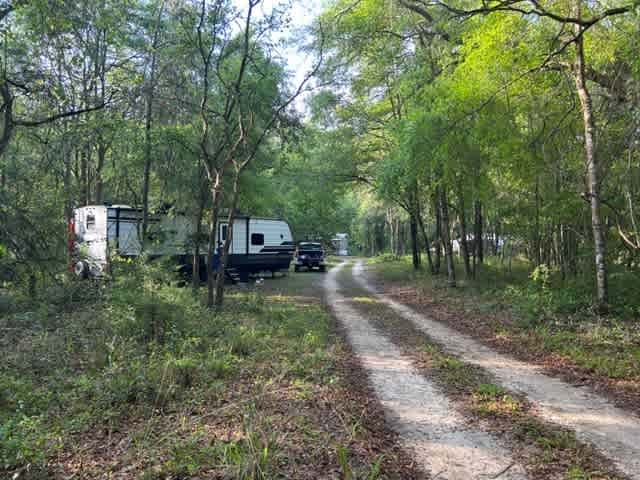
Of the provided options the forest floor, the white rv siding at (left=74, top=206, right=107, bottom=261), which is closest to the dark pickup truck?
the white rv siding at (left=74, top=206, right=107, bottom=261)

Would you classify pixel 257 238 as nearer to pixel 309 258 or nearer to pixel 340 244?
pixel 309 258

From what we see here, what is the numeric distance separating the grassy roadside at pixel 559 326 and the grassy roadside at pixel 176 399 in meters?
3.13

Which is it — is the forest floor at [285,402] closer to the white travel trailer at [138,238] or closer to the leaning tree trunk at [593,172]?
the leaning tree trunk at [593,172]

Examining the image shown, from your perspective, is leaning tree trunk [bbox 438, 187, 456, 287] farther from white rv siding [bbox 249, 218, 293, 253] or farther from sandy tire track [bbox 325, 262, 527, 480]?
sandy tire track [bbox 325, 262, 527, 480]

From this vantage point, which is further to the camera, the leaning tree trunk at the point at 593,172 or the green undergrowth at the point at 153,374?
the leaning tree trunk at the point at 593,172

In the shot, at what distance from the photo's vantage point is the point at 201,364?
19.8 ft

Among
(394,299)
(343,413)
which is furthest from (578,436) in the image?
(394,299)

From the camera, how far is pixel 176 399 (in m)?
4.98

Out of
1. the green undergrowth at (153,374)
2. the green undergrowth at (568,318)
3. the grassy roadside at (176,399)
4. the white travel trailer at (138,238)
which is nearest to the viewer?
the grassy roadside at (176,399)

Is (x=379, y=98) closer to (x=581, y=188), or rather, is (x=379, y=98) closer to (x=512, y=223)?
(x=512, y=223)

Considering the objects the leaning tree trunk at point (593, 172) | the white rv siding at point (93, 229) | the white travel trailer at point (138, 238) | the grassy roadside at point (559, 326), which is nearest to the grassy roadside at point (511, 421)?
the grassy roadside at point (559, 326)

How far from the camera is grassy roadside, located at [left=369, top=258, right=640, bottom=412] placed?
6.16 metres

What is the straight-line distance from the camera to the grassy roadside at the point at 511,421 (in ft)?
11.7

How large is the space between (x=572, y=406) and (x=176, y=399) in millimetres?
4416
